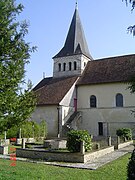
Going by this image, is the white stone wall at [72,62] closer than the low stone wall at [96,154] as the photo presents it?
No

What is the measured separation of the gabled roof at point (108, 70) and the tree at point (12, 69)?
1021 inches

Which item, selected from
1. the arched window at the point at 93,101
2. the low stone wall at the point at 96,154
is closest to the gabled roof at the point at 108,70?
the arched window at the point at 93,101

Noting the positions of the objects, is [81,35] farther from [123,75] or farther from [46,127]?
[46,127]

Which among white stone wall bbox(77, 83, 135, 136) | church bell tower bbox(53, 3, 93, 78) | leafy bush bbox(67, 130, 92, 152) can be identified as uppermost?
church bell tower bbox(53, 3, 93, 78)

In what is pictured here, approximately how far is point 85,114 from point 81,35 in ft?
51.7

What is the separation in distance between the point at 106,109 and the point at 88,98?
134 inches

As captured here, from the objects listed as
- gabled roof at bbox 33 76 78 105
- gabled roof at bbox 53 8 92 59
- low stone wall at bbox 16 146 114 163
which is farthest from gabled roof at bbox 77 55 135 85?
low stone wall at bbox 16 146 114 163

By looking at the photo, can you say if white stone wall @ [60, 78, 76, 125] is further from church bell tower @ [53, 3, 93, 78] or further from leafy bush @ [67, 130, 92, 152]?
leafy bush @ [67, 130, 92, 152]

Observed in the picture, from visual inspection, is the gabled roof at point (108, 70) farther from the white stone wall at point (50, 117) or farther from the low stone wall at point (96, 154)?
the low stone wall at point (96, 154)

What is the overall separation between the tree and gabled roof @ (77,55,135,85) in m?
25.9

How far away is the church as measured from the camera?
31.2 metres

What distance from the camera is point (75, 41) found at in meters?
39.5

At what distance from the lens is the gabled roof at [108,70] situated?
107ft

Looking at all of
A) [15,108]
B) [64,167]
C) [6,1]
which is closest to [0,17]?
[6,1]
